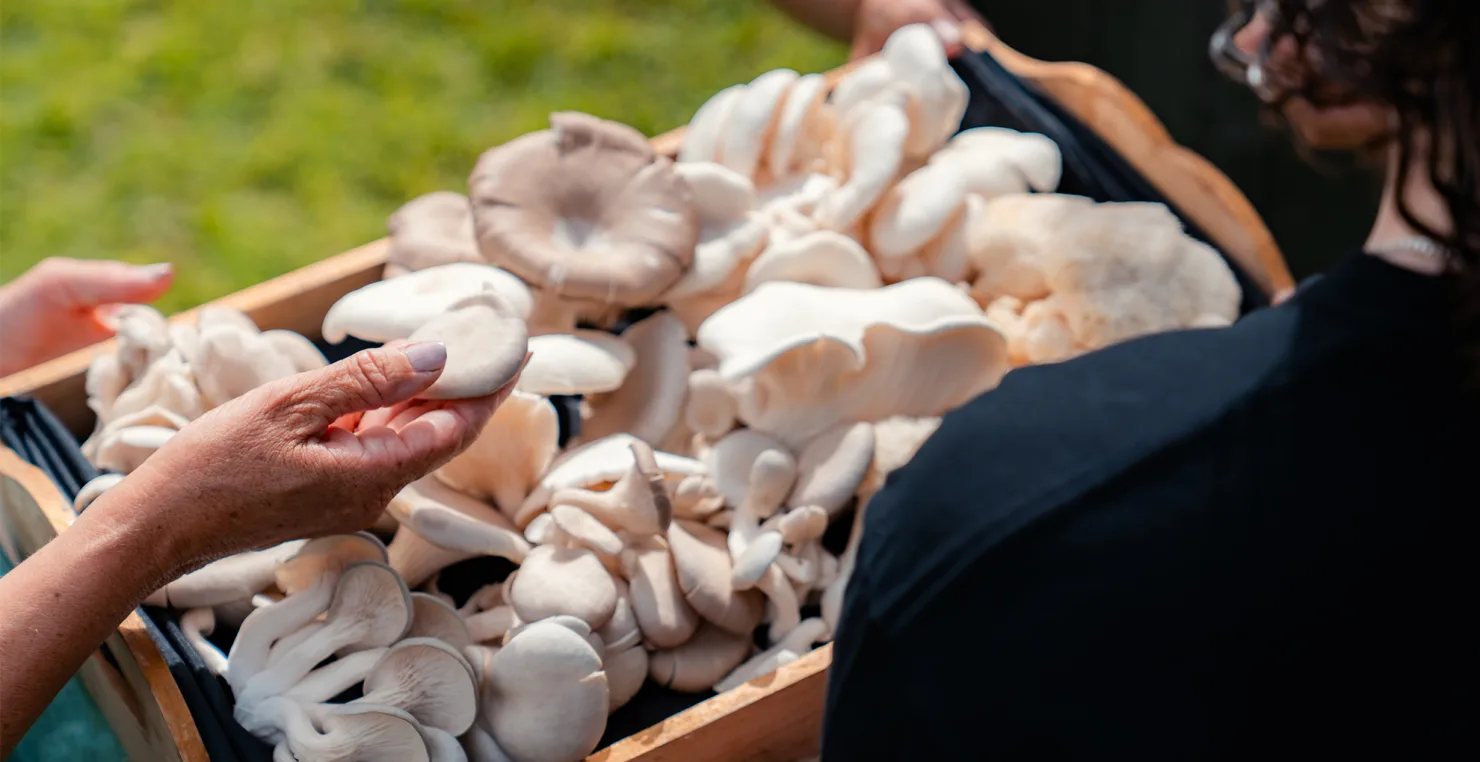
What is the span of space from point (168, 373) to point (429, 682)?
51 centimetres

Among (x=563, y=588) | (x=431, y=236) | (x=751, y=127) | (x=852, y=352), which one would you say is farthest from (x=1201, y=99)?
(x=563, y=588)

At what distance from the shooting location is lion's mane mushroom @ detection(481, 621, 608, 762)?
1159 millimetres

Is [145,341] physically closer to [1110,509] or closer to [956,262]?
[956,262]

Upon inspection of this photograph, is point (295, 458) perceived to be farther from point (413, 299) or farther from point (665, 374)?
point (665, 374)

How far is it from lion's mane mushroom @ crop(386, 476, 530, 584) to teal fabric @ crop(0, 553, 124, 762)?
399mm

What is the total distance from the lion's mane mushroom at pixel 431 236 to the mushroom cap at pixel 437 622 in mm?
464

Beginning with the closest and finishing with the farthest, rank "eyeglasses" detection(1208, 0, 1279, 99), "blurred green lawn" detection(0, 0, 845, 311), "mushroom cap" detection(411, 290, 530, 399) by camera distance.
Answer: "eyeglasses" detection(1208, 0, 1279, 99), "mushroom cap" detection(411, 290, 530, 399), "blurred green lawn" detection(0, 0, 845, 311)

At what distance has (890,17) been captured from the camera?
7.09 ft

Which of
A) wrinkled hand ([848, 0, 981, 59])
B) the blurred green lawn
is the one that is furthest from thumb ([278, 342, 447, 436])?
the blurred green lawn

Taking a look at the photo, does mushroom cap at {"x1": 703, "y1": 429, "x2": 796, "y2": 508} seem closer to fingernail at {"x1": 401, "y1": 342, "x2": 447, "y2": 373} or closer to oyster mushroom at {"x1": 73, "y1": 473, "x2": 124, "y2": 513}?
fingernail at {"x1": 401, "y1": 342, "x2": 447, "y2": 373}

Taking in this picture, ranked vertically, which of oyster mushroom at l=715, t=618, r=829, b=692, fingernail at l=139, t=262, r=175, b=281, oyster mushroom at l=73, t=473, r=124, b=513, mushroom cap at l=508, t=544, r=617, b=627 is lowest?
oyster mushroom at l=715, t=618, r=829, b=692

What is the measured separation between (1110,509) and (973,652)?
0.14 meters

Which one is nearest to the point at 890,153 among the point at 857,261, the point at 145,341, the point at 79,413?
the point at 857,261

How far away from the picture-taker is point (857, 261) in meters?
1.55
